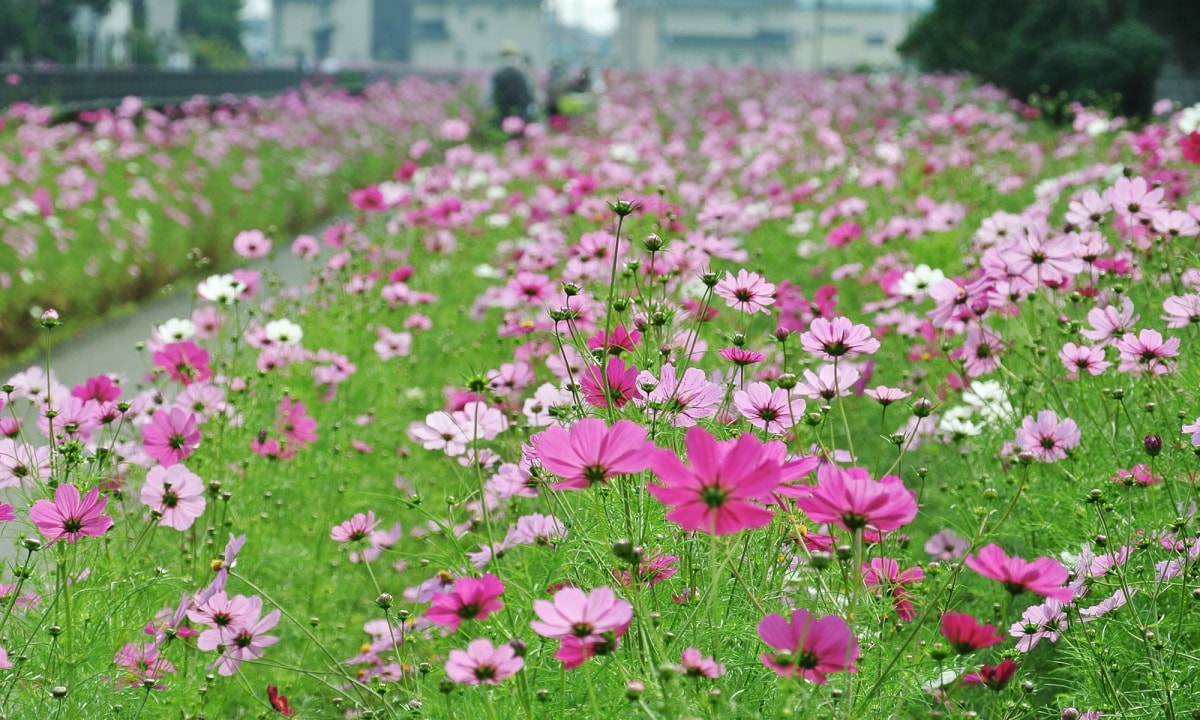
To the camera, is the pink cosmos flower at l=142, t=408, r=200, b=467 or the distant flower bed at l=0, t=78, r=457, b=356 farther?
the distant flower bed at l=0, t=78, r=457, b=356

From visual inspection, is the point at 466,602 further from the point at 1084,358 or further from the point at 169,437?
the point at 1084,358

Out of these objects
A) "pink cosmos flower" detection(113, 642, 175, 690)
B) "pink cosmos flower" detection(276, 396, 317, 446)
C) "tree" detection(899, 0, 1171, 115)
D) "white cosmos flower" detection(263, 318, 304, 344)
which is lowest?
"pink cosmos flower" detection(113, 642, 175, 690)

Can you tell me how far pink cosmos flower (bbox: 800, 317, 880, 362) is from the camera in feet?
5.13

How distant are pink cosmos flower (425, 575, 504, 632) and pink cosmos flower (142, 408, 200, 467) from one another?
953 mm

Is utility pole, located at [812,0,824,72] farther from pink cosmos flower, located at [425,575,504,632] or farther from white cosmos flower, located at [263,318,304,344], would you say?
pink cosmos flower, located at [425,575,504,632]

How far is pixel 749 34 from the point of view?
68375 millimetres

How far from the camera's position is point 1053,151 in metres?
6.34

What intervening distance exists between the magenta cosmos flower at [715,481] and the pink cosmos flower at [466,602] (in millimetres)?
243

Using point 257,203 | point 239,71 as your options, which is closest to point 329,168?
point 257,203

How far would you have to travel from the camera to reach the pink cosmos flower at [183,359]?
8.48ft

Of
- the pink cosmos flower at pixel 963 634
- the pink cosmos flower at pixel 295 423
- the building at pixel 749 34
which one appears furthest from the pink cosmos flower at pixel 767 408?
the building at pixel 749 34

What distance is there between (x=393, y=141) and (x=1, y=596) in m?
12.1

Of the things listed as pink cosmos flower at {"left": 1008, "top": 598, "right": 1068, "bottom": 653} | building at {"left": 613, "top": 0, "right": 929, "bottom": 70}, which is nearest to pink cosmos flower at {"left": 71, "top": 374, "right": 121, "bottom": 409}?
pink cosmos flower at {"left": 1008, "top": 598, "right": 1068, "bottom": 653}

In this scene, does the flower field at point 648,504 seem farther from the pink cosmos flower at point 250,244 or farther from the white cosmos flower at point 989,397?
the pink cosmos flower at point 250,244
